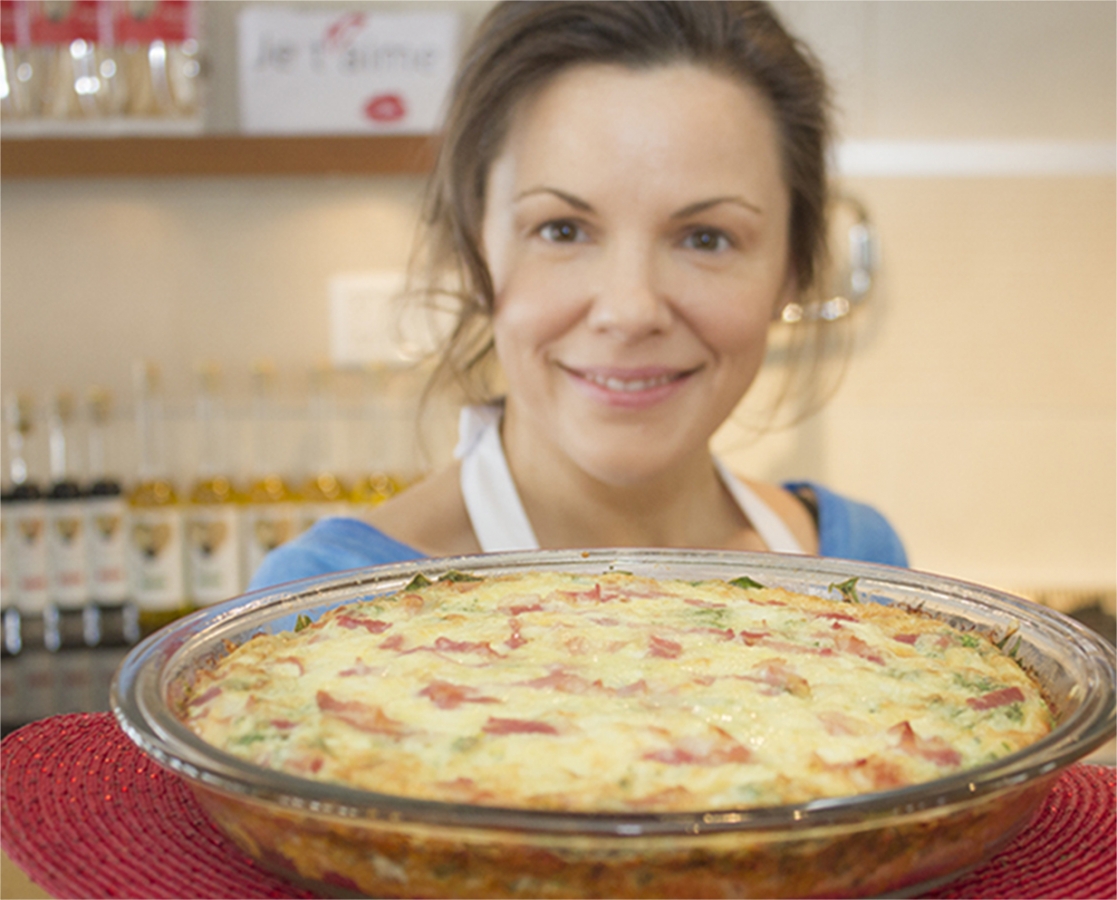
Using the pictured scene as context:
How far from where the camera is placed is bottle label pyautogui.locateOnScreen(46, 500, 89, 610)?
2473 millimetres

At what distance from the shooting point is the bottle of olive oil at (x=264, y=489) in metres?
2.49

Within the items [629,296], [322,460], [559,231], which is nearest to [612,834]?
[629,296]

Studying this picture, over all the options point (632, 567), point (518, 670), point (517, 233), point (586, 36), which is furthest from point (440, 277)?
point (518, 670)

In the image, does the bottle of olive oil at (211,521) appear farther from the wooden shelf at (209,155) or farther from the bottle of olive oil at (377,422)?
the wooden shelf at (209,155)

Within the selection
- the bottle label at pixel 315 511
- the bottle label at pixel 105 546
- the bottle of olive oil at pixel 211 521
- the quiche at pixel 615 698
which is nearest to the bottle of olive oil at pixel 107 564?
the bottle label at pixel 105 546

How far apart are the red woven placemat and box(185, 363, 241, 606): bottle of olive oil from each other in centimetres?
193

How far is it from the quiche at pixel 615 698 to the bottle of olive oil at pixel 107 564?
2.00 metres

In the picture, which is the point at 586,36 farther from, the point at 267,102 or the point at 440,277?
the point at 267,102

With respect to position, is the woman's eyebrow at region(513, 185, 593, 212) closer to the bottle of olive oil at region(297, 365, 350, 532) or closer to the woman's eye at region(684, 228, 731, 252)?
the woman's eye at region(684, 228, 731, 252)

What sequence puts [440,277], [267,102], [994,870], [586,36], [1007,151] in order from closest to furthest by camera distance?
[994,870], [586,36], [440,277], [267,102], [1007,151]

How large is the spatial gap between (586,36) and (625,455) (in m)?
0.50

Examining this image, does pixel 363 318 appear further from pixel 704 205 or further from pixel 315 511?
pixel 704 205

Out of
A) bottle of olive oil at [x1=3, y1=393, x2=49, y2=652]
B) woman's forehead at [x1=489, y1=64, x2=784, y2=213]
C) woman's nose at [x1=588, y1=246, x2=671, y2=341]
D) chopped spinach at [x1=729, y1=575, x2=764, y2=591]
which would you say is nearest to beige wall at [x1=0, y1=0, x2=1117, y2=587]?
bottle of olive oil at [x1=3, y1=393, x2=49, y2=652]

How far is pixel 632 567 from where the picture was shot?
0.76m
